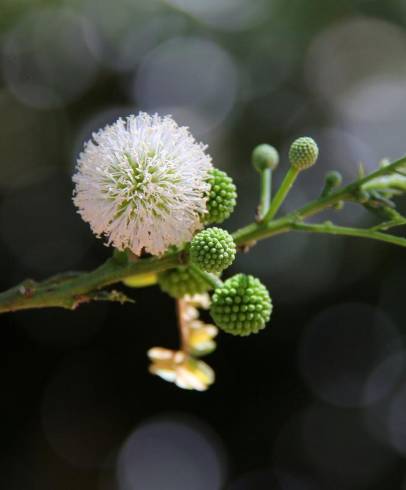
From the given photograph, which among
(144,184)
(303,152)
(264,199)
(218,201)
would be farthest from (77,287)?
(303,152)

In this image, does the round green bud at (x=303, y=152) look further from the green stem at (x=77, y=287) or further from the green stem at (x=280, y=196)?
the green stem at (x=77, y=287)

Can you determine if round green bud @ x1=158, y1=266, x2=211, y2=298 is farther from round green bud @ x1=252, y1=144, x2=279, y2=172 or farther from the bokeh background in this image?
the bokeh background

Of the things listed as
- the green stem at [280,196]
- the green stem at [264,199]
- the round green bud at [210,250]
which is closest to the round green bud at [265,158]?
the green stem at [264,199]

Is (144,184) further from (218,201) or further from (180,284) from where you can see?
(180,284)

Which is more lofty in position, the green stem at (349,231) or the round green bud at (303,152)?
the round green bud at (303,152)

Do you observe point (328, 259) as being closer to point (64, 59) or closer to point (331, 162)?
point (331, 162)
